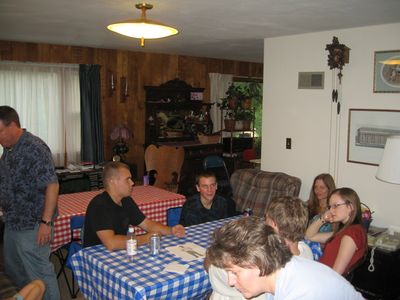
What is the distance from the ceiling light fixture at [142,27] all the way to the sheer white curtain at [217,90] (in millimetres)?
4729

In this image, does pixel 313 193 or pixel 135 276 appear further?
pixel 313 193

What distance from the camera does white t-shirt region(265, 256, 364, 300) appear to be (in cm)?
152

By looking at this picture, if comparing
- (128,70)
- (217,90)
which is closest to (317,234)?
(128,70)

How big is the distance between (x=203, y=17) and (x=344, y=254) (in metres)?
2.31

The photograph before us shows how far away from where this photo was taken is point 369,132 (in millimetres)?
4098

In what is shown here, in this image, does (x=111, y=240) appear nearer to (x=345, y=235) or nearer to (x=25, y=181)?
(x=25, y=181)

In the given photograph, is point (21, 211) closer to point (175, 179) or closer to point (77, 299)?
point (77, 299)

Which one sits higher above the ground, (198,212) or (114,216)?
(114,216)

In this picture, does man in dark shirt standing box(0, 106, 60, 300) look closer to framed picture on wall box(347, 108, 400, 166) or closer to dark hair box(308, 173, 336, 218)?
dark hair box(308, 173, 336, 218)

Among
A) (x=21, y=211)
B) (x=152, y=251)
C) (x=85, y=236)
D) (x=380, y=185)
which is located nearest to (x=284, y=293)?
(x=152, y=251)

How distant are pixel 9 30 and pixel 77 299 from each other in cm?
307

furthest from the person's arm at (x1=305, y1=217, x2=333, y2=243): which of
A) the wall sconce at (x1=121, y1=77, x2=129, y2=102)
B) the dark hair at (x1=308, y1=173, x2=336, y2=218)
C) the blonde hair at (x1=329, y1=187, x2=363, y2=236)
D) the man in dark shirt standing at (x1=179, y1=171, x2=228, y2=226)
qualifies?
the wall sconce at (x1=121, y1=77, x2=129, y2=102)

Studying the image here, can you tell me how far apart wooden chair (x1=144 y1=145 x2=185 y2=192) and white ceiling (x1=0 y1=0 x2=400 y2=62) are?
178cm

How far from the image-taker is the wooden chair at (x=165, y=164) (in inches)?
250
